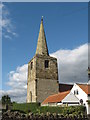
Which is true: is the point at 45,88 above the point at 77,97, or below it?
above

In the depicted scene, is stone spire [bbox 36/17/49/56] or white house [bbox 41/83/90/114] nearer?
white house [bbox 41/83/90/114]

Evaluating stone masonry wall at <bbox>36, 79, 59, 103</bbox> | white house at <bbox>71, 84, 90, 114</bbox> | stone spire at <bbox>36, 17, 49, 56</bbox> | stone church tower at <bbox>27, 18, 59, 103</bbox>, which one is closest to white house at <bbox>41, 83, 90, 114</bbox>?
white house at <bbox>71, 84, 90, 114</bbox>

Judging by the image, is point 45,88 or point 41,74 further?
point 41,74

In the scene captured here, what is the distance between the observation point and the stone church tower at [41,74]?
37.0m

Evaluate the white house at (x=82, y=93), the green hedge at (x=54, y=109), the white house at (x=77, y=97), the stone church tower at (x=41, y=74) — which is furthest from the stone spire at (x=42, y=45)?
the green hedge at (x=54, y=109)

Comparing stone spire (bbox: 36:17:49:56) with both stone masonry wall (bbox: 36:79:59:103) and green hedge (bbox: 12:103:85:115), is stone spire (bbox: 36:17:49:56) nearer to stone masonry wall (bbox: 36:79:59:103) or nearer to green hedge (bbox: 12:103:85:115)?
stone masonry wall (bbox: 36:79:59:103)

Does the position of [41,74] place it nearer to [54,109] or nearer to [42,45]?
[42,45]

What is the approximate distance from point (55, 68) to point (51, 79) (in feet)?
9.73

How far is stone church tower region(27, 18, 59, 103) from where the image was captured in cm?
3696

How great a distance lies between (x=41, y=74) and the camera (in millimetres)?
38062

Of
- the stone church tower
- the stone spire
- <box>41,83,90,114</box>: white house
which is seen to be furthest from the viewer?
the stone spire

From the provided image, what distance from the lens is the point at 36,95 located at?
3619cm

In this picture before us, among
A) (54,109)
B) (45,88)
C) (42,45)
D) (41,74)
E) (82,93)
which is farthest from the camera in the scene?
(42,45)

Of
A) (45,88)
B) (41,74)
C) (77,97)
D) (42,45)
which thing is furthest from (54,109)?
(42,45)
